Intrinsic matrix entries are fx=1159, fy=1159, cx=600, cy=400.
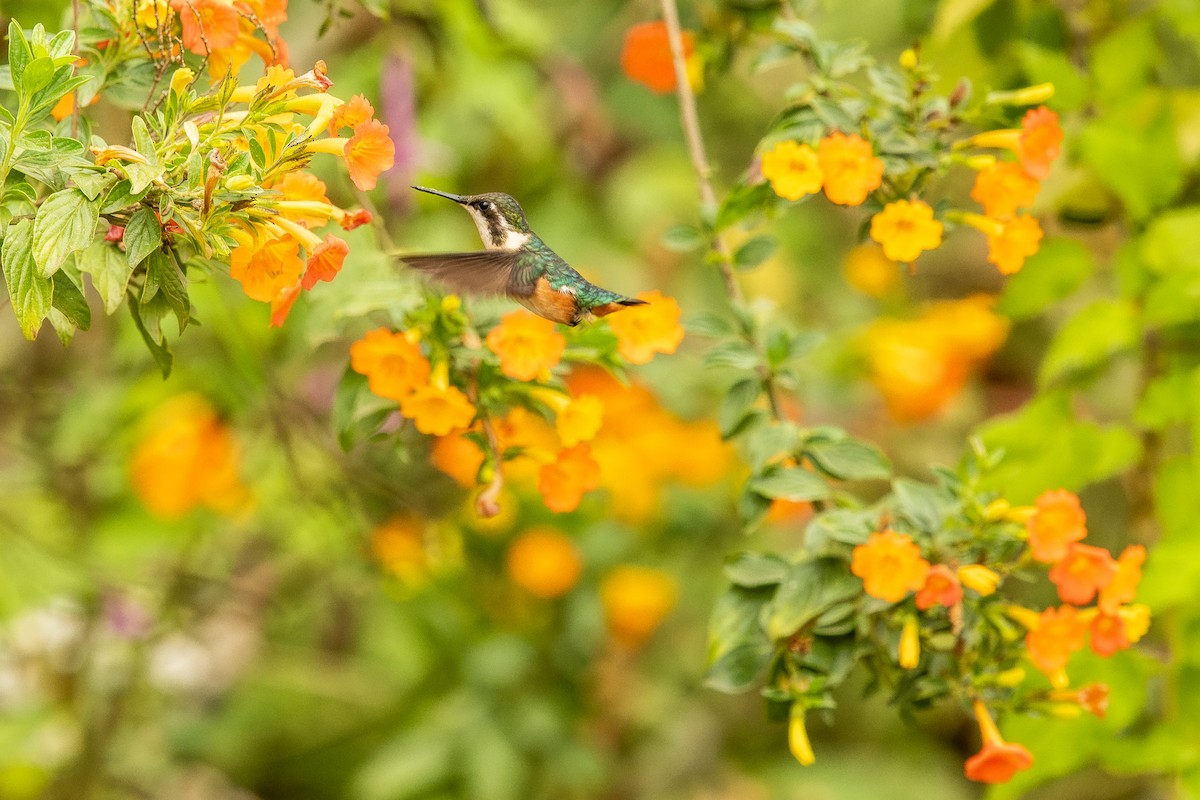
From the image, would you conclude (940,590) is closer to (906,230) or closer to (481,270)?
(906,230)

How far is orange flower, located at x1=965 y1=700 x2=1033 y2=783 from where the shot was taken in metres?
1.04

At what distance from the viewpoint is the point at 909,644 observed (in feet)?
3.34

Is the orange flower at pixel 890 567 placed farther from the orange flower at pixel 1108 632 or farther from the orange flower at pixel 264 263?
the orange flower at pixel 264 263

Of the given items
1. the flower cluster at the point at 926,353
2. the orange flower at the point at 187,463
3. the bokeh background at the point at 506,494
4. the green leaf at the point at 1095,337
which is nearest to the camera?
the green leaf at the point at 1095,337

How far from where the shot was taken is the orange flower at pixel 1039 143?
101 centimetres

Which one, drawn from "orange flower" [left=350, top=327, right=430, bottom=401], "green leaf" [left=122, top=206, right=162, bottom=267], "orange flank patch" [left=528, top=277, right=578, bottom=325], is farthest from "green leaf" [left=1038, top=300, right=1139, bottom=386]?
"green leaf" [left=122, top=206, right=162, bottom=267]

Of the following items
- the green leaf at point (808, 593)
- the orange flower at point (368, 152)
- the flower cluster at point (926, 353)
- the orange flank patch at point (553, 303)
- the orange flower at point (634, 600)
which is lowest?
the orange flower at point (634, 600)

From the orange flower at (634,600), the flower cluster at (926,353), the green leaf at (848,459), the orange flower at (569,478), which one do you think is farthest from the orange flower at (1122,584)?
the flower cluster at (926,353)

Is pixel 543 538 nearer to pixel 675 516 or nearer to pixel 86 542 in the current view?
pixel 675 516

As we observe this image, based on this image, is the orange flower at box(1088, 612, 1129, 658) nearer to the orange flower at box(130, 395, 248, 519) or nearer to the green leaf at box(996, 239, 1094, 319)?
the green leaf at box(996, 239, 1094, 319)

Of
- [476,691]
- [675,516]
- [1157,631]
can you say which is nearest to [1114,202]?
[1157,631]

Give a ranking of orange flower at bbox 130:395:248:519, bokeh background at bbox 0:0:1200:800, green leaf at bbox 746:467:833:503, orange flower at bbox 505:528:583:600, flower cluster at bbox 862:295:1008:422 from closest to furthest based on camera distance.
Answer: green leaf at bbox 746:467:833:503
bokeh background at bbox 0:0:1200:800
orange flower at bbox 130:395:248:519
orange flower at bbox 505:528:583:600
flower cluster at bbox 862:295:1008:422

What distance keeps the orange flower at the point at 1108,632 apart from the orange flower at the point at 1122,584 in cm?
2

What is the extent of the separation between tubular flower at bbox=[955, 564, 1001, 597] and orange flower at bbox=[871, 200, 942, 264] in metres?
0.28
